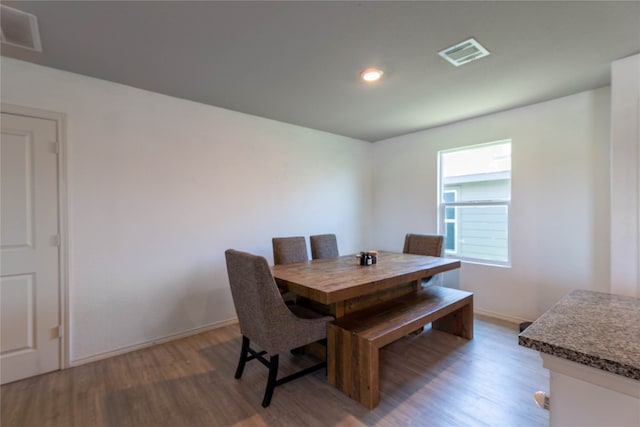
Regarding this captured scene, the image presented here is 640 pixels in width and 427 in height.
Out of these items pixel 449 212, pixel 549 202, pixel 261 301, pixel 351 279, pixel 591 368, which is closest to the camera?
pixel 591 368

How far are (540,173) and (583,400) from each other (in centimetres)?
318

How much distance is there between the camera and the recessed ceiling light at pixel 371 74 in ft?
7.93

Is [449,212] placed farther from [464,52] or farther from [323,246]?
[464,52]

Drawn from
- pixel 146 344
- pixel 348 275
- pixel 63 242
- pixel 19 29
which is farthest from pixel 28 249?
pixel 348 275

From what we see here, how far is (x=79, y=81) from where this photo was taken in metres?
2.48

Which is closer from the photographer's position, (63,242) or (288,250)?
(63,242)

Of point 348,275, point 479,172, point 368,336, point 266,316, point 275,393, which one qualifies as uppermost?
point 479,172

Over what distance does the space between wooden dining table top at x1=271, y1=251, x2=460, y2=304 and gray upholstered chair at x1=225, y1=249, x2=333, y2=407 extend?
0.76 feet

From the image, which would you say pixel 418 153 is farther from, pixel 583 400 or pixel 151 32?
pixel 583 400

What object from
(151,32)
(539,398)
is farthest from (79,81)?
(539,398)

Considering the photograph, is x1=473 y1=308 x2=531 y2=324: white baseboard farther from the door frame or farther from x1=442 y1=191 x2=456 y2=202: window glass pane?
the door frame

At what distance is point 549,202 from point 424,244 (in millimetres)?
1385

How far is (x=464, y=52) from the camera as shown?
7.04ft

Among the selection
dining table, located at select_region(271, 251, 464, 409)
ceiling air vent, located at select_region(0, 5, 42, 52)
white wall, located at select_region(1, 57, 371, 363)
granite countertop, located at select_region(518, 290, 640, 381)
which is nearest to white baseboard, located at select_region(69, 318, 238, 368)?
white wall, located at select_region(1, 57, 371, 363)
